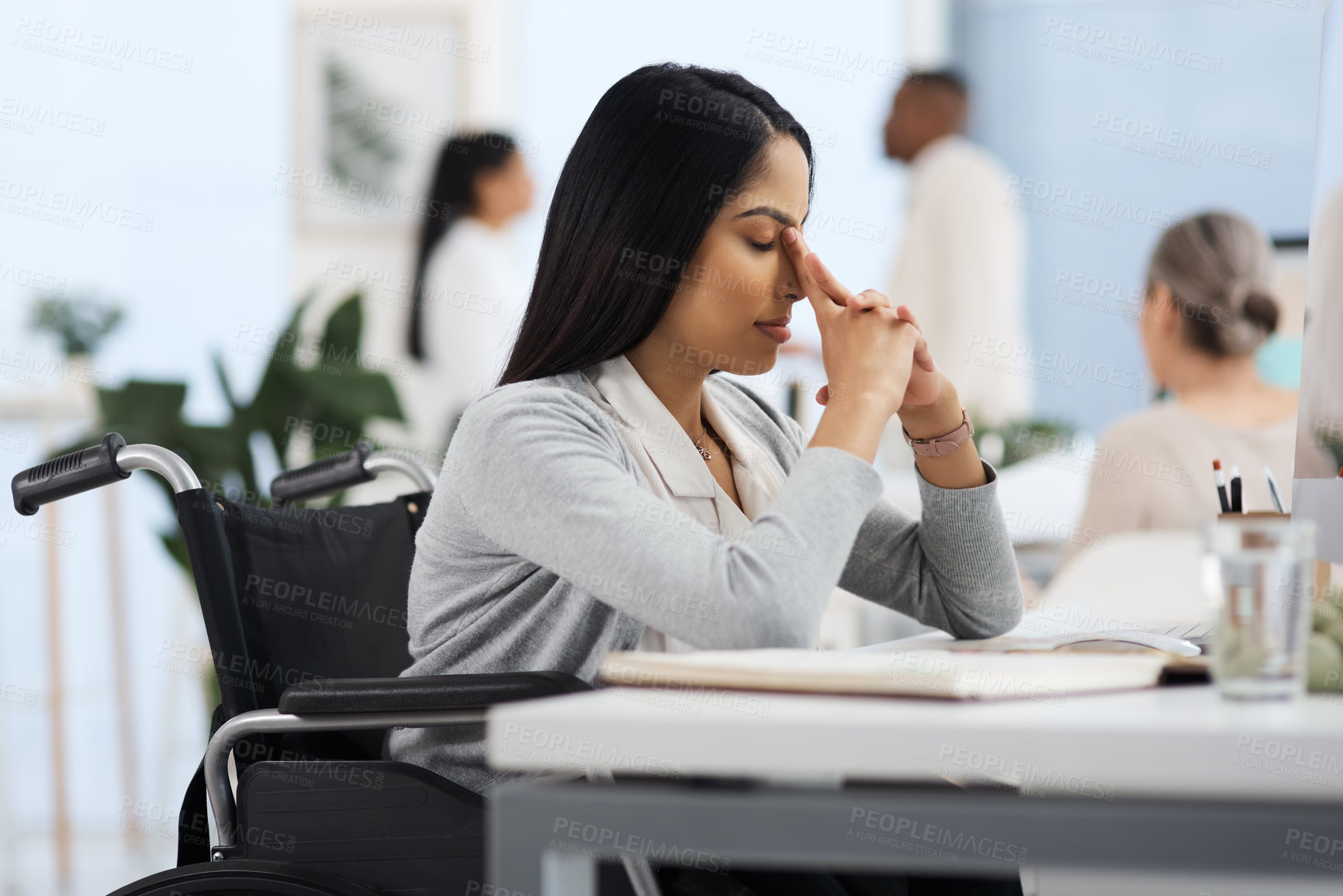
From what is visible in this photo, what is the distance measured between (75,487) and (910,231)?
315cm

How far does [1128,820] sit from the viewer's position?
54 cm

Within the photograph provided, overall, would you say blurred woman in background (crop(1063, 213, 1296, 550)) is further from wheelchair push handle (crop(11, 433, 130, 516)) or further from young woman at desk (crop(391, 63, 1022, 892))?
wheelchair push handle (crop(11, 433, 130, 516))

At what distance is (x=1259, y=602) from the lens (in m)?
0.64

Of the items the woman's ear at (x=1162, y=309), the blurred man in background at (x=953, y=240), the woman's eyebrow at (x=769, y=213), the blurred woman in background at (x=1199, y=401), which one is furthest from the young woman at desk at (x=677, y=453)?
the blurred man in background at (x=953, y=240)

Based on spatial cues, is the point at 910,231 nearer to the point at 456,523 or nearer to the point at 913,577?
the point at 913,577

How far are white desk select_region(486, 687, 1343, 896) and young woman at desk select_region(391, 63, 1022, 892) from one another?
26 centimetres

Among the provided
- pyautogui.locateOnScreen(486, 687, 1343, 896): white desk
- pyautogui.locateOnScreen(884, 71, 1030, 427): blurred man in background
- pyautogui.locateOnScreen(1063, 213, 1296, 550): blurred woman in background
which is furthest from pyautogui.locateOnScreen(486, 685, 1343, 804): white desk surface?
pyautogui.locateOnScreen(884, 71, 1030, 427): blurred man in background

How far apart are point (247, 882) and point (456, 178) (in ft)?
10.1

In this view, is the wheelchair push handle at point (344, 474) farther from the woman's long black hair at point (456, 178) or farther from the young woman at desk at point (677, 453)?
the woman's long black hair at point (456, 178)

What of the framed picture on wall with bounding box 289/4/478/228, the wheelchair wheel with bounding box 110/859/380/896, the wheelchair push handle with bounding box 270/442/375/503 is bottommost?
the wheelchair wheel with bounding box 110/859/380/896

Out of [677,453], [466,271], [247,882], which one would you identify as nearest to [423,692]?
[247,882]

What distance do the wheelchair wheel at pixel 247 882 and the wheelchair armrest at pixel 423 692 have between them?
112mm

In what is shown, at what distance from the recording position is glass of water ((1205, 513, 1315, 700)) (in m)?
0.64

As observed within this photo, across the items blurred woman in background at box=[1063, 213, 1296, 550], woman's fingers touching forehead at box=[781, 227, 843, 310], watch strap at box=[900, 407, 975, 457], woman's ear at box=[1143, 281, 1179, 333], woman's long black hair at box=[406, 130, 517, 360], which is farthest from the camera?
woman's long black hair at box=[406, 130, 517, 360]
